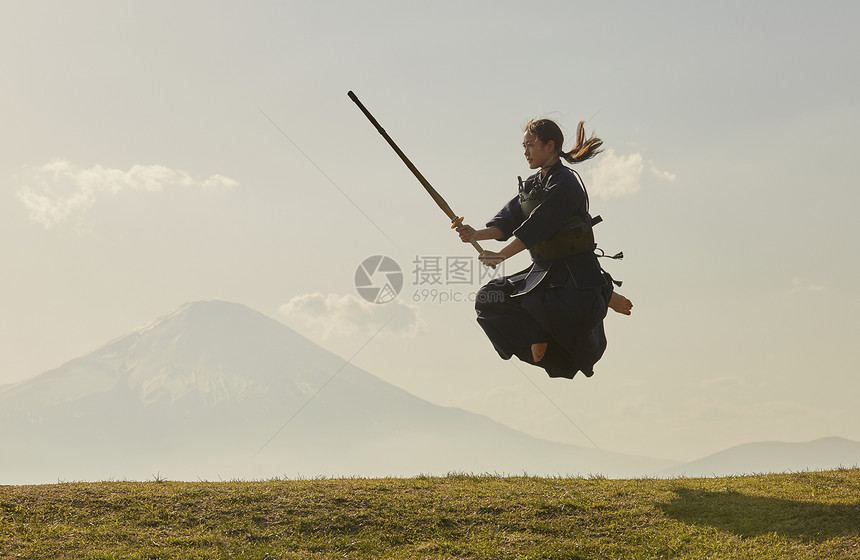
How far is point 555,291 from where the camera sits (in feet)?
27.7

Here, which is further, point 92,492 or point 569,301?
point 92,492

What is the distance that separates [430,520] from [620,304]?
3.90 meters

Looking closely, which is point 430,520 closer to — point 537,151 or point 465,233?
point 465,233

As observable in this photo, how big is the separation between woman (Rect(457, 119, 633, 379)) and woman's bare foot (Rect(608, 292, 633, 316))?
0.01 meters

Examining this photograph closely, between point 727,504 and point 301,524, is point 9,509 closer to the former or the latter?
point 301,524

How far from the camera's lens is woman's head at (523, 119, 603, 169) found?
8.86 meters

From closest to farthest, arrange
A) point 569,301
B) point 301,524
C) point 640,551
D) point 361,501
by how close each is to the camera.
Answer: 1. point 569,301
2. point 640,551
3. point 301,524
4. point 361,501

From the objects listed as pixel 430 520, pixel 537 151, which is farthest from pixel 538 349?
pixel 430 520

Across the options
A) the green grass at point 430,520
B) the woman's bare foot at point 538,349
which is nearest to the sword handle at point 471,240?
the woman's bare foot at point 538,349

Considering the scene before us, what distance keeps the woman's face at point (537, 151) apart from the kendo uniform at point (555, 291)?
0.12 m

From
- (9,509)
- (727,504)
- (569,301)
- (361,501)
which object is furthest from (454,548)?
(9,509)

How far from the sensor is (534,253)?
879 cm

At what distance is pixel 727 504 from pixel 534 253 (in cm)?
509

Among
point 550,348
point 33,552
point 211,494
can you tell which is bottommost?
point 33,552
